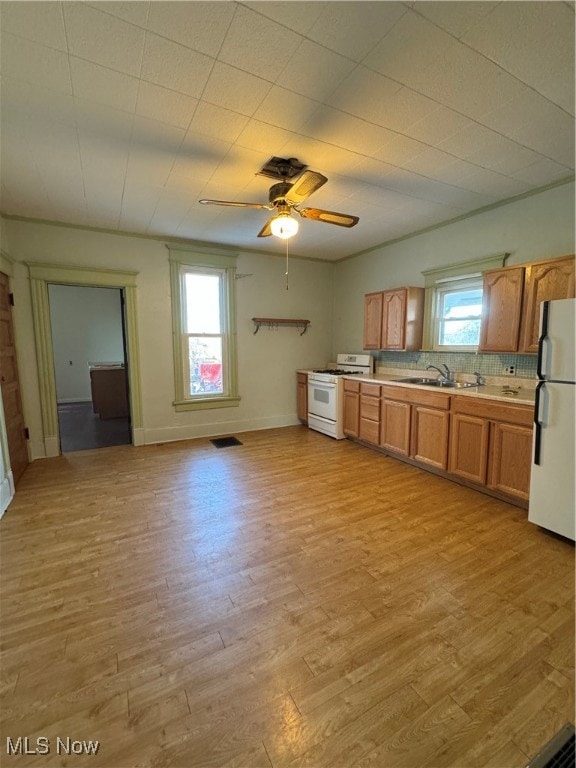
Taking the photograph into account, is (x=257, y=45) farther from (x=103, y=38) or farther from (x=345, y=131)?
(x=345, y=131)

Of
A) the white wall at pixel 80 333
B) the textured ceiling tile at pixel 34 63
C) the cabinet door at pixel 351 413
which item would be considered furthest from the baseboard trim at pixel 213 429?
the white wall at pixel 80 333

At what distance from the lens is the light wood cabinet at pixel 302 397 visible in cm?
539

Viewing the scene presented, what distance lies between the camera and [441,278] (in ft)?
13.0

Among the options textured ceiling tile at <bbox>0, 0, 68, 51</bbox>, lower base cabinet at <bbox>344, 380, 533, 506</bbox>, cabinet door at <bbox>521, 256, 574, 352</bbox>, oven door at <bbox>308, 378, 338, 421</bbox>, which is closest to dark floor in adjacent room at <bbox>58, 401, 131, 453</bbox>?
oven door at <bbox>308, 378, 338, 421</bbox>

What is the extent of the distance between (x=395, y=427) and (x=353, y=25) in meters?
3.32

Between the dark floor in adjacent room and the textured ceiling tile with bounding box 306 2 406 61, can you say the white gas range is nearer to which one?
the dark floor in adjacent room

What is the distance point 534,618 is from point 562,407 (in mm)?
1333

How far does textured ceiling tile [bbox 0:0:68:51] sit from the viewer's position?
1.37 metres

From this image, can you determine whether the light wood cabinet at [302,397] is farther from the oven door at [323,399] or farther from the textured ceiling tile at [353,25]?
the textured ceiling tile at [353,25]

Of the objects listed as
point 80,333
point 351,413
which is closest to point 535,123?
point 351,413

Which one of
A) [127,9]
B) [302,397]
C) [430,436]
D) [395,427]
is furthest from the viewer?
[302,397]

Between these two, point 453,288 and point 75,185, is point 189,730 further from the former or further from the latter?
point 453,288

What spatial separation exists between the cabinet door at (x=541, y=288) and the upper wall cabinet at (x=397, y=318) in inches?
52.6

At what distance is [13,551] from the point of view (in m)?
2.24
